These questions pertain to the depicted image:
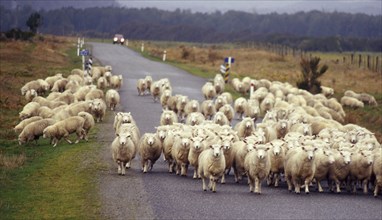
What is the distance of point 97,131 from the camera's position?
78.5ft

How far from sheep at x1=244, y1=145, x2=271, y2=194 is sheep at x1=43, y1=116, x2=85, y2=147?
273 inches

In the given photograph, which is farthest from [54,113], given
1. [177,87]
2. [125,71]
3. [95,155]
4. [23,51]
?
[23,51]

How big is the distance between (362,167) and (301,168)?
1621mm

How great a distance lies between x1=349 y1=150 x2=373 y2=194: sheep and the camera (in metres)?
16.9

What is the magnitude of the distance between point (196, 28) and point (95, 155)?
16389cm

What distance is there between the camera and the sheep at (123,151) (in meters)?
17.3

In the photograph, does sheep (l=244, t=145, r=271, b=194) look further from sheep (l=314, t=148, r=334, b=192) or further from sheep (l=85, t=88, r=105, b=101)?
sheep (l=85, t=88, r=105, b=101)

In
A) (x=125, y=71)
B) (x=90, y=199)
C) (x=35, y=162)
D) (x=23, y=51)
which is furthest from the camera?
(x=23, y=51)

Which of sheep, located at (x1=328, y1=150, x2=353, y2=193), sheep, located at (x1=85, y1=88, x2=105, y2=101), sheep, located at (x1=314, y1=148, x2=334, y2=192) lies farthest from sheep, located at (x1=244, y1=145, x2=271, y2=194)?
sheep, located at (x1=85, y1=88, x2=105, y2=101)

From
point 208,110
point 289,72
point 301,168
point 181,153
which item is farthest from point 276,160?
point 289,72

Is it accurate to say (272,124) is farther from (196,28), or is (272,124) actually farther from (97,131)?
(196,28)

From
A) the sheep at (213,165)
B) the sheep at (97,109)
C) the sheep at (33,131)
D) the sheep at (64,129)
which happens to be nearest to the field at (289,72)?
the sheep at (97,109)

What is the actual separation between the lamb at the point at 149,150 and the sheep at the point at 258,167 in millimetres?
2682

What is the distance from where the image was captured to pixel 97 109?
25594 mm
